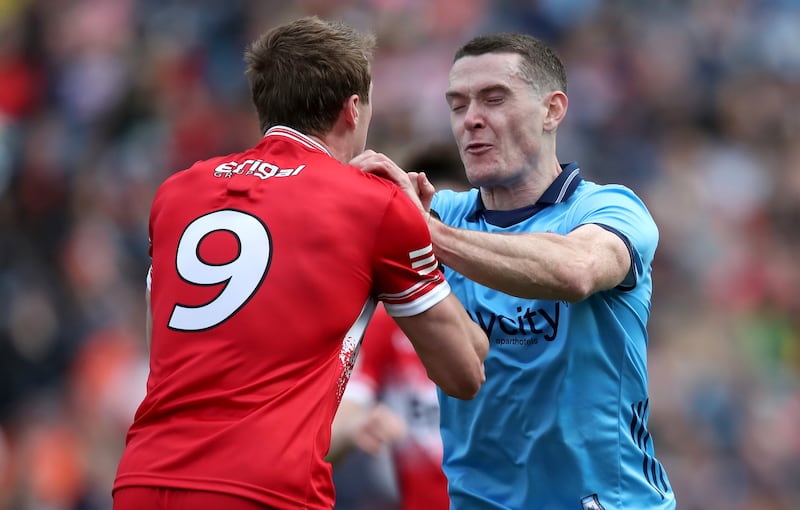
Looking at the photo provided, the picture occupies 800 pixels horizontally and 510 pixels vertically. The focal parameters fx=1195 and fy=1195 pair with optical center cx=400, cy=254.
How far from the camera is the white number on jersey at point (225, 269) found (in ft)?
10.7

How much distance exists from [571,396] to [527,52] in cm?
133

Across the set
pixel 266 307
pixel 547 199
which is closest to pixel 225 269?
pixel 266 307

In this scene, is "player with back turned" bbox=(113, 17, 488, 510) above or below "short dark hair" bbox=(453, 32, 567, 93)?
below

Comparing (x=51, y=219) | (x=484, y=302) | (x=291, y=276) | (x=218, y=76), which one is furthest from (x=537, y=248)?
(x=218, y=76)

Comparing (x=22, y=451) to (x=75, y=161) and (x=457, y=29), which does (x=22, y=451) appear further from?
(x=457, y=29)

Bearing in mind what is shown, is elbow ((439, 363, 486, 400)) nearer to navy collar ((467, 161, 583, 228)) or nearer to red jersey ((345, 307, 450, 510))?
navy collar ((467, 161, 583, 228))

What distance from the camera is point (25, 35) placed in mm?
12531

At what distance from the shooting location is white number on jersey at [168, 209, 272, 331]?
10.7ft

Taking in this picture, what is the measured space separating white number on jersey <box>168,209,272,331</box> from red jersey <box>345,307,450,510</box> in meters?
2.10

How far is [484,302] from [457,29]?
26.9 ft

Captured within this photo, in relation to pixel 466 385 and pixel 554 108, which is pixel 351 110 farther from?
pixel 554 108

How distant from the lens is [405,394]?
5.55 meters

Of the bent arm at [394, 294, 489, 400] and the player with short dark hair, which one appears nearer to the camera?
the bent arm at [394, 294, 489, 400]

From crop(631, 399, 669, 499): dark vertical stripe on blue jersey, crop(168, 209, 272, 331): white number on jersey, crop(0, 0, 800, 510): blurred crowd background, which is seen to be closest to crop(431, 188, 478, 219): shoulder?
crop(631, 399, 669, 499): dark vertical stripe on blue jersey
